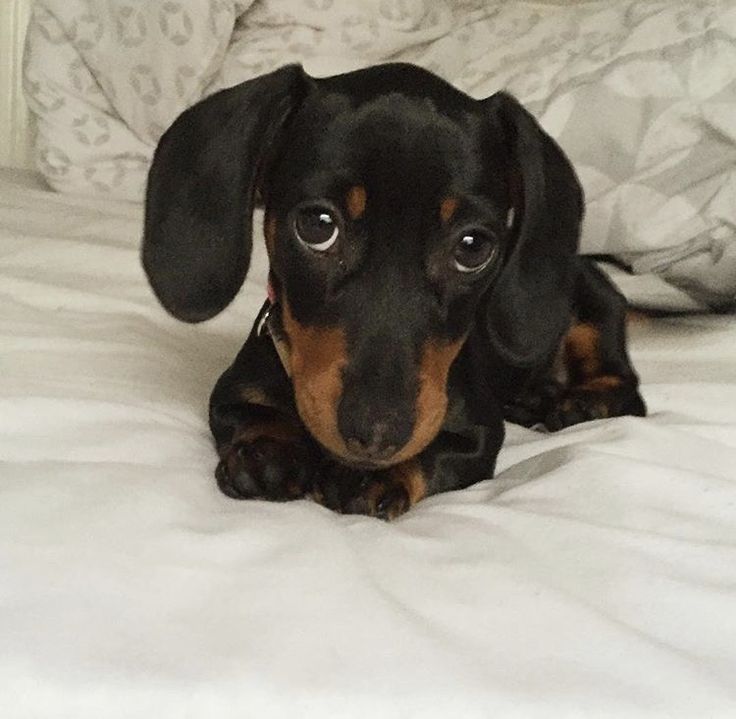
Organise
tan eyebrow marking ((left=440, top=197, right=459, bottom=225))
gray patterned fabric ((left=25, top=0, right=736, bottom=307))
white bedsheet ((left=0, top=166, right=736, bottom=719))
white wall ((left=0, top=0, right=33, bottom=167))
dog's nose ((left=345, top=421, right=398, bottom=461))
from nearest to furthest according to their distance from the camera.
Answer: white bedsheet ((left=0, top=166, right=736, bottom=719)), dog's nose ((left=345, top=421, right=398, bottom=461)), tan eyebrow marking ((left=440, top=197, right=459, bottom=225)), gray patterned fabric ((left=25, top=0, right=736, bottom=307)), white wall ((left=0, top=0, right=33, bottom=167))

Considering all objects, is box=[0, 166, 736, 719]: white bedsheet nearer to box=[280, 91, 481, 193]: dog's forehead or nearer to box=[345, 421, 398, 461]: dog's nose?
box=[345, 421, 398, 461]: dog's nose

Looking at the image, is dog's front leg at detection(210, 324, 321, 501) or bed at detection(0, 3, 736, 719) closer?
bed at detection(0, 3, 736, 719)

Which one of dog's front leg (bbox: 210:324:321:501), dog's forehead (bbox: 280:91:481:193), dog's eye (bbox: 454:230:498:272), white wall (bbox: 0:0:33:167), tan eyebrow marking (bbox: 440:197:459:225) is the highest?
dog's forehead (bbox: 280:91:481:193)

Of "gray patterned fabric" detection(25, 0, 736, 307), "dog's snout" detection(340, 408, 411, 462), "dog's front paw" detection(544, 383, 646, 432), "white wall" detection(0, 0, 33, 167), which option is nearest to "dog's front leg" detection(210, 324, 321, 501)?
"dog's snout" detection(340, 408, 411, 462)

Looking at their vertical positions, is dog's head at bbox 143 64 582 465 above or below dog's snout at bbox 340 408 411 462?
above

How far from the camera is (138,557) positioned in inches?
27.7

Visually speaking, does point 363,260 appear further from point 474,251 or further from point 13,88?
point 13,88

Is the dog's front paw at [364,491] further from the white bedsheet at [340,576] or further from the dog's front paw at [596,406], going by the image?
the dog's front paw at [596,406]

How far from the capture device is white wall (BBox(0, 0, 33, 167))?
8.25 feet

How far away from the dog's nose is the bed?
0.20 feet

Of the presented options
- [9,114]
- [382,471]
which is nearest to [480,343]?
[382,471]

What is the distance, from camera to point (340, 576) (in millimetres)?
711

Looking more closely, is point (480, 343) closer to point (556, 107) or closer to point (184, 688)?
point (556, 107)

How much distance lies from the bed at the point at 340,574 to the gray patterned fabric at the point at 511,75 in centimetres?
57
